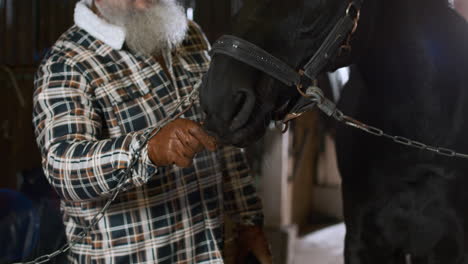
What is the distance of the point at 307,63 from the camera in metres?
1.23

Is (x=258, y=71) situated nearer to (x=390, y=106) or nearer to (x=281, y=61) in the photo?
(x=281, y=61)

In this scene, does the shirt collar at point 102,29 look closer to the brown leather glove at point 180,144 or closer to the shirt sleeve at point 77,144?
the shirt sleeve at point 77,144

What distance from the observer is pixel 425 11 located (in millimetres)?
1501

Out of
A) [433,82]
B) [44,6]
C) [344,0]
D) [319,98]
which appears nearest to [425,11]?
[433,82]

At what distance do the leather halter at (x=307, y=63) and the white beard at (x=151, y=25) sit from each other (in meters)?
0.40

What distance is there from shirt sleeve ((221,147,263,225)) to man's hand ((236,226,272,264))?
0.03 meters

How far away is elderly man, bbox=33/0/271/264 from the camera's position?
4.01 ft

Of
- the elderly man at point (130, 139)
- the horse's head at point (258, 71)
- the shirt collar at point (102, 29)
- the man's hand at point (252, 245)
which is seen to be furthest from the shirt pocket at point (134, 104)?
the man's hand at point (252, 245)

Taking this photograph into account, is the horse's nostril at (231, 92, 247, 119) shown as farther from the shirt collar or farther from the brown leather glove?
the shirt collar

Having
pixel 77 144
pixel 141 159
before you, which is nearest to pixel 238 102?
pixel 141 159

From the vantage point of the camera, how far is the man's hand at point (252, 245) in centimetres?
170

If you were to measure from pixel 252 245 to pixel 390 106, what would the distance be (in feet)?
2.07

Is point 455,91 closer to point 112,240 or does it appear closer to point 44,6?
point 112,240

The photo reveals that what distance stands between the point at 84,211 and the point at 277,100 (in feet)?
2.06
